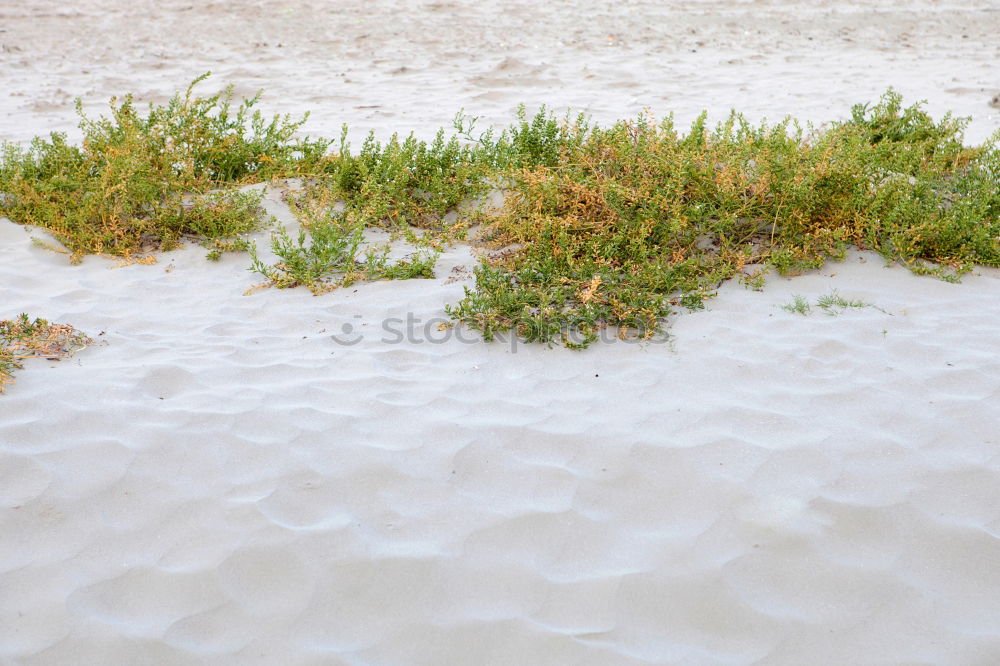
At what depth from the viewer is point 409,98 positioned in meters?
8.11

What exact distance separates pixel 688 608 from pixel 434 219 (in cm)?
346

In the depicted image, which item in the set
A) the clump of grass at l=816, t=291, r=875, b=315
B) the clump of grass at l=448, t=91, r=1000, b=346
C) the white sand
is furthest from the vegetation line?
the clump of grass at l=816, t=291, r=875, b=315

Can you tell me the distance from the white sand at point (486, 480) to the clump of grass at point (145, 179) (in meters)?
0.26

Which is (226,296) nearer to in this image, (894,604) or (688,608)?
(688,608)

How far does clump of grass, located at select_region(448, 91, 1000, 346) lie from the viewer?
3887 mm

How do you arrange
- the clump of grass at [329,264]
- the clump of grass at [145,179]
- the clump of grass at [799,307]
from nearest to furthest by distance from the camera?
the clump of grass at [799,307] → the clump of grass at [329,264] → the clump of grass at [145,179]

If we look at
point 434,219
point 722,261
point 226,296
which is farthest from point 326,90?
point 722,261

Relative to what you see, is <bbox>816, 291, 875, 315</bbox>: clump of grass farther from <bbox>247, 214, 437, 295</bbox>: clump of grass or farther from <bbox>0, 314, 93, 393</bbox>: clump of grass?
<bbox>0, 314, 93, 393</bbox>: clump of grass

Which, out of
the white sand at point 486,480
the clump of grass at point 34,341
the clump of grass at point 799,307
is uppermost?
the clump of grass at point 799,307

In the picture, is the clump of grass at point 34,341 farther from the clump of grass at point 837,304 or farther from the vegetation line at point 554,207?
the clump of grass at point 837,304

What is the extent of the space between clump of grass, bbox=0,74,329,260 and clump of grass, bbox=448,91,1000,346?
1.81 meters

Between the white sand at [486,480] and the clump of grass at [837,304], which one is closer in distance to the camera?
the white sand at [486,480]

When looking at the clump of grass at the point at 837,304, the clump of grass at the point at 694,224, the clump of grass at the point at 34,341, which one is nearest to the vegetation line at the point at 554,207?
the clump of grass at the point at 694,224

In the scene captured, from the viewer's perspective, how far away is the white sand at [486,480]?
7.11ft
